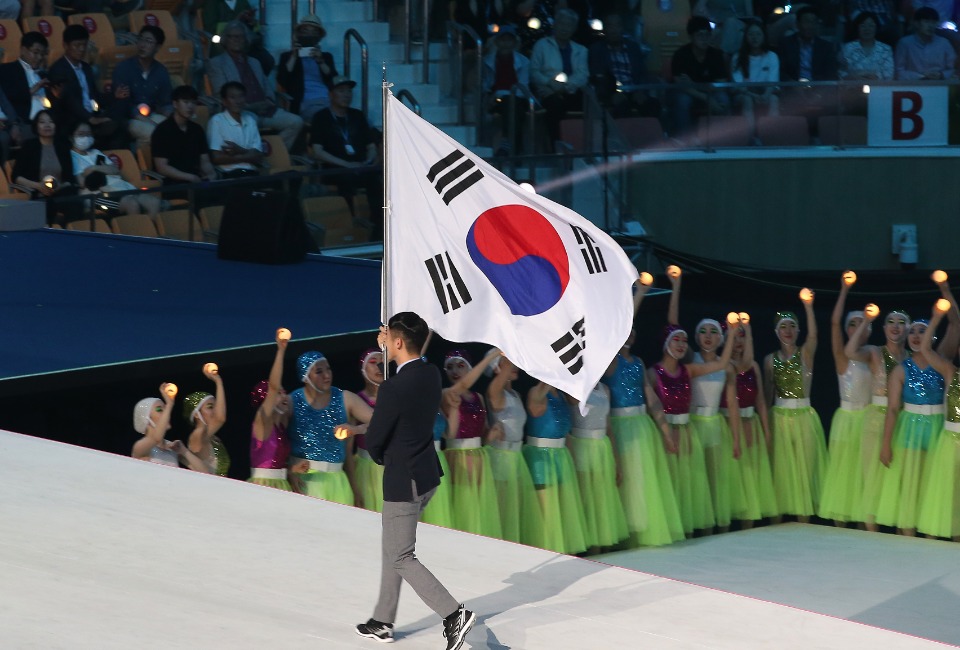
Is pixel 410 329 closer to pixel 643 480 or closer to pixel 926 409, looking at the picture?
pixel 643 480

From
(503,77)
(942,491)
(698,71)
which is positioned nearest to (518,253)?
(942,491)

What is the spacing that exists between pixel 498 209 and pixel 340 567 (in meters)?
1.55

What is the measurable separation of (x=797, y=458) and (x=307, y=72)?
590cm

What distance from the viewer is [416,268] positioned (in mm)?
5980

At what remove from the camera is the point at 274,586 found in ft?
18.7

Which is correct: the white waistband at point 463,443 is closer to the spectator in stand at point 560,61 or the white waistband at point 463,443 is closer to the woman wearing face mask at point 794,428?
the woman wearing face mask at point 794,428

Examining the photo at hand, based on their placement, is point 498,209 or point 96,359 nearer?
point 498,209

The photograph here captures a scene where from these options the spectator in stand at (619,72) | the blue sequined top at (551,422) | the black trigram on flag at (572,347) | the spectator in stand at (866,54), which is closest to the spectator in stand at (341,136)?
the spectator in stand at (619,72)

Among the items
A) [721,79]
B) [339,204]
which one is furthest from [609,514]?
[721,79]

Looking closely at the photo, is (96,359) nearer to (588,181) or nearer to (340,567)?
(340,567)

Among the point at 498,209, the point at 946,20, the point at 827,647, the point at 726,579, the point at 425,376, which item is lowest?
the point at 726,579

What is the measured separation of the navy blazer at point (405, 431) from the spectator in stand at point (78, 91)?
719 cm

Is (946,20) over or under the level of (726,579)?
over

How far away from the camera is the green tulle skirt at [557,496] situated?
9406mm
